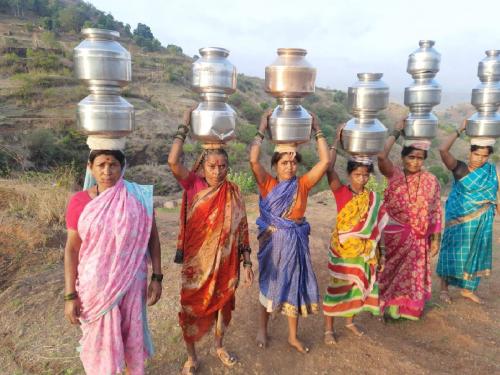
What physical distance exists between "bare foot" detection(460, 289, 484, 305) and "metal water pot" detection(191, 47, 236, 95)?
3478 millimetres

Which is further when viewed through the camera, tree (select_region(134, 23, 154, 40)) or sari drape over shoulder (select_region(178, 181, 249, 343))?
tree (select_region(134, 23, 154, 40))

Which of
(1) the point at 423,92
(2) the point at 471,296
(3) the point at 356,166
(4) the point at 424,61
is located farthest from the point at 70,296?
(2) the point at 471,296

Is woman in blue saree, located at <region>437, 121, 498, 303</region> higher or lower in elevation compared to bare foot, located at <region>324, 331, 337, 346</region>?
higher

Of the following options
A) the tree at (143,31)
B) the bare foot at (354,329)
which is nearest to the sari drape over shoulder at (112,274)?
the bare foot at (354,329)

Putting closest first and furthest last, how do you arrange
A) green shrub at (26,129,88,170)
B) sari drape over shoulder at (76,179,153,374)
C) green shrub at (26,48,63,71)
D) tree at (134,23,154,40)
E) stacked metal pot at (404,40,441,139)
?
sari drape over shoulder at (76,179,153,374) < stacked metal pot at (404,40,441,139) < green shrub at (26,129,88,170) < green shrub at (26,48,63,71) < tree at (134,23,154,40)

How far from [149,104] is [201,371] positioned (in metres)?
18.5

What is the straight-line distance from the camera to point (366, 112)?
262 centimetres

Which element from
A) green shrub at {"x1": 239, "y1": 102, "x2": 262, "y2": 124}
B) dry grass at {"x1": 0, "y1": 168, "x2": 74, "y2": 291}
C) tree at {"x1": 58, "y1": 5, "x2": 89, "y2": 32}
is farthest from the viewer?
tree at {"x1": 58, "y1": 5, "x2": 89, "y2": 32}

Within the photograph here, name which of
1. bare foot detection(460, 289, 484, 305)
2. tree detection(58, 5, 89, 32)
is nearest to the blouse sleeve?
bare foot detection(460, 289, 484, 305)

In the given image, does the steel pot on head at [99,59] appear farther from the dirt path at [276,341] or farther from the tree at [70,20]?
the tree at [70,20]

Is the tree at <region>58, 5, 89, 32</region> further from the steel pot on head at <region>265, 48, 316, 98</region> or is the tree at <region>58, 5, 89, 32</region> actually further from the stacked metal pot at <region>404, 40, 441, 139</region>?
the steel pot on head at <region>265, 48, 316, 98</region>

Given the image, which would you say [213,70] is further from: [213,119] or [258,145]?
[258,145]

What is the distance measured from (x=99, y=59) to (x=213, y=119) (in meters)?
0.69

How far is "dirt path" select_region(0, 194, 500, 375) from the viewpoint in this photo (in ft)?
9.37
